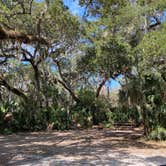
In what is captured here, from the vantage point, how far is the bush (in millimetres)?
12227

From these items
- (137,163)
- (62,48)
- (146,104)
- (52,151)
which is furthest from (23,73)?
(137,163)

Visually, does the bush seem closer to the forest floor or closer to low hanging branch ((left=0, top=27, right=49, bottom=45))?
the forest floor

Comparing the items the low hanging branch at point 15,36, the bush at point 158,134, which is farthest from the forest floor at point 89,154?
the low hanging branch at point 15,36

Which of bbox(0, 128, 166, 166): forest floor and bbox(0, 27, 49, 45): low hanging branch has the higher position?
bbox(0, 27, 49, 45): low hanging branch

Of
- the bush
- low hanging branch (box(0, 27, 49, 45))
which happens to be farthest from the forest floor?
low hanging branch (box(0, 27, 49, 45))

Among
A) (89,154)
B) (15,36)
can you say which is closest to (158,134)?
(89,154)

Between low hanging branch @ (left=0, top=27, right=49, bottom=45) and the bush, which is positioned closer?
low hanging branch @ (left=0, top=27, right=49, bottom=45)

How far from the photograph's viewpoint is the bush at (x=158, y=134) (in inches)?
481

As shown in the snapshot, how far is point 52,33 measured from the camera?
703 inches

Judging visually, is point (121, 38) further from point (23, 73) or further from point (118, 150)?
point (23, 73)

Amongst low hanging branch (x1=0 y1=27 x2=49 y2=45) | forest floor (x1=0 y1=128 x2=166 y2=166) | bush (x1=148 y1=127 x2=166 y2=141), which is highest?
low hanging branch (x1=0 y1=27 x2=49 y2=45)

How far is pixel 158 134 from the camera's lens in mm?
12289

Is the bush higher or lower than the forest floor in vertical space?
higher

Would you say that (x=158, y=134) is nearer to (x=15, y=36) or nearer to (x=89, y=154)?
(x=89, y=154)
